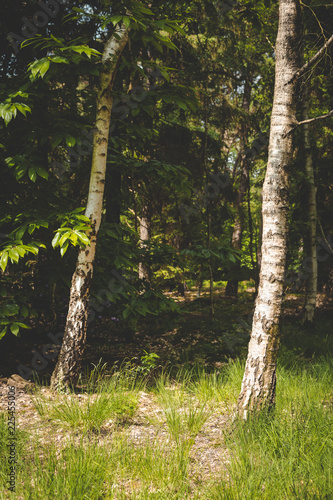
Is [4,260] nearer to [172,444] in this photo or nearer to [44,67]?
[44,67]

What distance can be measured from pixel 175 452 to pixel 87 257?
6.80 feet

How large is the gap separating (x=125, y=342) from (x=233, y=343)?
2.03m

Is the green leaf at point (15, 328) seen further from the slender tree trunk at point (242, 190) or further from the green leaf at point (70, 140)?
the slender tree trunk at point (242, 190)

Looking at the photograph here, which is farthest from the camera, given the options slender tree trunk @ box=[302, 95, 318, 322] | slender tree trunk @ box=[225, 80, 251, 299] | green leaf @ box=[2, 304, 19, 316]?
slender tree trunk @ box=[225, 80, 251, 299]

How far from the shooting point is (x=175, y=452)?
7.11 ft

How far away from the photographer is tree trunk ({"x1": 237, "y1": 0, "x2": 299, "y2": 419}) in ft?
8.50

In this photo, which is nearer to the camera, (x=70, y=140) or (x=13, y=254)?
(x=13, y=254)

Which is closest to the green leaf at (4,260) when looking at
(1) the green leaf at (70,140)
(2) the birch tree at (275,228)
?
(1) the green leaf at (70,140)

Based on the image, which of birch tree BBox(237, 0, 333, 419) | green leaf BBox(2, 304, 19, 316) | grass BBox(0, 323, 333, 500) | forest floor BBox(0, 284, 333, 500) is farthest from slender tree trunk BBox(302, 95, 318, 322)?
green leaf BBox(2, 304, 19, 316)

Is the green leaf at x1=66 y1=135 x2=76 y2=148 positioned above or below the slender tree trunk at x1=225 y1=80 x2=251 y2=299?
below

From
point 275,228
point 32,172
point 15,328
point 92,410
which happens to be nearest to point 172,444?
point 92,410

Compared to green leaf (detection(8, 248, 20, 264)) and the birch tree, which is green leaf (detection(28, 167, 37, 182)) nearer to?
green leaf (detection(8, 248, 20, 264))

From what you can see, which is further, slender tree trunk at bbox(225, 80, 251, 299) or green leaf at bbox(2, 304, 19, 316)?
slender tree trunk at bbox(225, 80, 251, 299)

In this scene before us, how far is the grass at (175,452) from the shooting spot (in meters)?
1.84
